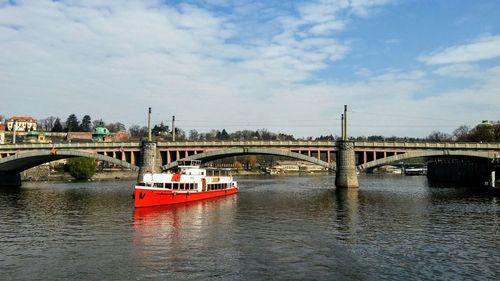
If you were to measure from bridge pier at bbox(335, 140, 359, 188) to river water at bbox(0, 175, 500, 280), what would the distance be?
31113 millimetres

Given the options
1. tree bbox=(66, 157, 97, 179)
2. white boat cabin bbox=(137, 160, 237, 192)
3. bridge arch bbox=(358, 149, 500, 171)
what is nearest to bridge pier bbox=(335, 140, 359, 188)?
bridge arch bbox=(358, 149, 500, 171)

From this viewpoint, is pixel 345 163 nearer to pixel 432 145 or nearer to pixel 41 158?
pixel 432 145

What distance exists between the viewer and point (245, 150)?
3666 inches

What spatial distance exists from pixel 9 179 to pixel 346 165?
85.2 meters

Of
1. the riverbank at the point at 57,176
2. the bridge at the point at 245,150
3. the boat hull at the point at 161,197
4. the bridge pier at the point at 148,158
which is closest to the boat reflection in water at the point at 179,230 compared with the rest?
the boat hull at the point at 161,197

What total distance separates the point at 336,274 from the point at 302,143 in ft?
222

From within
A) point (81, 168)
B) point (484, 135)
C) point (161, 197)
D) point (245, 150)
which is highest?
point (484, 135)

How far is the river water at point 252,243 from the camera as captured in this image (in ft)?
84.2

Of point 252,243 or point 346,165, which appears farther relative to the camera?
point 346,165

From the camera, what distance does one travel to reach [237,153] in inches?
3684

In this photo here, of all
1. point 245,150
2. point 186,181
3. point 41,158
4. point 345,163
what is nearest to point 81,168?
point 41,158

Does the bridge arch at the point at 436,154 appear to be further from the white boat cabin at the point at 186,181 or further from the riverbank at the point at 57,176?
the riverbank at the point at 57,176

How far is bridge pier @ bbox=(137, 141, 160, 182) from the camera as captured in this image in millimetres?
93062

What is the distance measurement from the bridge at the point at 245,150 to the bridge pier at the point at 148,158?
1265 mm
